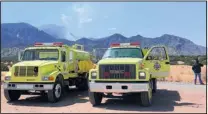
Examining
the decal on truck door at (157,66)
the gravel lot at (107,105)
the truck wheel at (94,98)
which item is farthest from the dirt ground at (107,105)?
the decal on truck door at (157,66)

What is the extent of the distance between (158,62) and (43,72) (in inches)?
185

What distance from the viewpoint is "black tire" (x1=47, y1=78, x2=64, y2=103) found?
520 inches

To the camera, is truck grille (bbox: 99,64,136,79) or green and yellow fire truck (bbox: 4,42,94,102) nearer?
truck grille (bbox: 99,64,136,79)

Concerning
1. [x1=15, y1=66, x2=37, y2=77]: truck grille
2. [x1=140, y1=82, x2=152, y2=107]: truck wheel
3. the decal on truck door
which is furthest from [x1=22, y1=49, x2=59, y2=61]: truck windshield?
[x1=140, y1=82, x2=152, y2=107]: truck wheel

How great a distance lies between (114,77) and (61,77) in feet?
10.4

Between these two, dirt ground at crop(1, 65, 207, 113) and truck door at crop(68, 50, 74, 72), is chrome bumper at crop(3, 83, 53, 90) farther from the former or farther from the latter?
truck door at crop(68, 50, 74, 72)

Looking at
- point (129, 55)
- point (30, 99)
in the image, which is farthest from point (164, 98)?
point (30, 99)

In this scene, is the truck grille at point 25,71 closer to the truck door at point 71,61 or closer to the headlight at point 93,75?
the headlight at point 93,75

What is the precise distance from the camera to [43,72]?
13.3m

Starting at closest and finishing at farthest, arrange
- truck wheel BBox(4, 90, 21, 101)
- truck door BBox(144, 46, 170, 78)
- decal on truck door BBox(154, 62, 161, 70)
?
truck wheel BBox(4, 90, 21, 101) → truck door BBox(144, 46, 170, 78) → decal on truck door BBox(154, 62, 161, 70)

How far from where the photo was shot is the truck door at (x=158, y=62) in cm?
1419

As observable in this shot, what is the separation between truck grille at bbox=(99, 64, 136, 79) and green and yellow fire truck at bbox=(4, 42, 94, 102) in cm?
221

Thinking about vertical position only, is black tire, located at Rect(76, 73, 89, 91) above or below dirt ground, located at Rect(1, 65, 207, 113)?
above

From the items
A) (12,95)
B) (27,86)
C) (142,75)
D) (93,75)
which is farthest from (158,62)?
(12,95)
